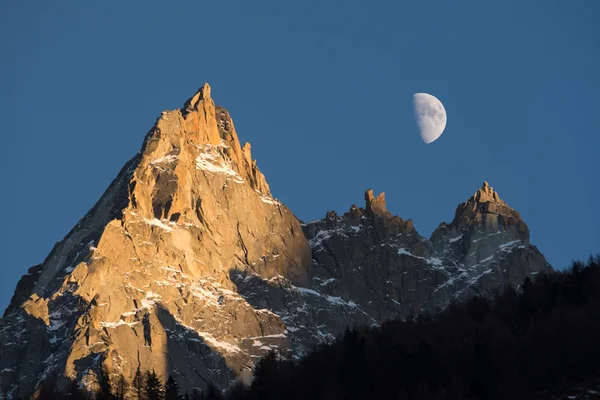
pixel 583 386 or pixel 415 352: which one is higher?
pixel 415 352

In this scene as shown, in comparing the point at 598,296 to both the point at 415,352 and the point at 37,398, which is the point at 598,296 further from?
the point at 37,398

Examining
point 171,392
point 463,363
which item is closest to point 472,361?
point 463,363

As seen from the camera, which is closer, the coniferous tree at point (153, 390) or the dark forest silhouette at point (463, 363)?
the dark forest silhouette at point (463, 363)

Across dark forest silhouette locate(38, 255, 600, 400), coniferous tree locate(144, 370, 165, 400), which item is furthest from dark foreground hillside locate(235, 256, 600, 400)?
coniferous tree locate(144, 370, 165, 400)

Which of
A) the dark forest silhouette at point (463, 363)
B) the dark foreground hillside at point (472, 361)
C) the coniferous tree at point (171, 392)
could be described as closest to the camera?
the dark foreground hillside at point (472, 361)

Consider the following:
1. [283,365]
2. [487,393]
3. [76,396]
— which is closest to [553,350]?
[487,393]

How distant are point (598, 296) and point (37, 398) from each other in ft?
213

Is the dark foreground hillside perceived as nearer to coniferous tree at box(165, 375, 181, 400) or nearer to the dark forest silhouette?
the dark forest silhouette

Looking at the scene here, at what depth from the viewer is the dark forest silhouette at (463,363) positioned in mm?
166625

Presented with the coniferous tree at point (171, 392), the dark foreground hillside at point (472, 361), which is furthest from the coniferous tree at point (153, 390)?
the dark foreground hillside at point (472, 361)

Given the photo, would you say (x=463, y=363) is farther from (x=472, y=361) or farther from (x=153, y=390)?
(x=153, y=390)

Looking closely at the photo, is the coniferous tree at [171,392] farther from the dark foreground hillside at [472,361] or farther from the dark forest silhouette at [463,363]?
the dark foreground hillside at [472,361]

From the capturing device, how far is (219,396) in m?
192

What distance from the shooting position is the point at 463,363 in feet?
569
